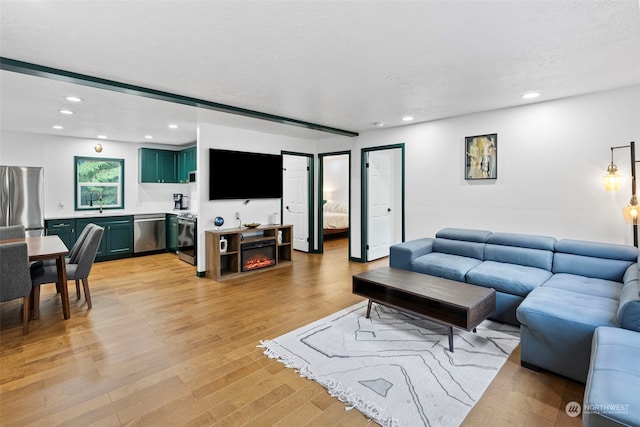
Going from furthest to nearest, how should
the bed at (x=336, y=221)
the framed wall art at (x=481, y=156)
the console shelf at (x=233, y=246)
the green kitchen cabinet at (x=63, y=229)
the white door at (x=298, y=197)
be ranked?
the bed at (x=336, y=221) < the white door at (x=298, y=197) < the green kitchen cabinet at (x=63, y=229) < the console shelf at (x=233, y=246) < the framed wall art at (x=481, y=156)

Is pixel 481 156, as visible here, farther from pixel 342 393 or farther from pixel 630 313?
pixel 342 393

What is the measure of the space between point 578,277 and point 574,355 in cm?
127

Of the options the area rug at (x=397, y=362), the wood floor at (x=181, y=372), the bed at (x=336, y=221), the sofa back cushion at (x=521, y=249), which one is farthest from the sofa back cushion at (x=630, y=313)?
the bed at (x=336, y=221)

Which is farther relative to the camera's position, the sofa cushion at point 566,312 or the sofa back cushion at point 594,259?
the sofa back cushion at point 594,259

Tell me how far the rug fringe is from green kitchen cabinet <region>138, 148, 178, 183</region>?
552cm

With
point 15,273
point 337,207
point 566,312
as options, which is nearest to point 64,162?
point 15,273

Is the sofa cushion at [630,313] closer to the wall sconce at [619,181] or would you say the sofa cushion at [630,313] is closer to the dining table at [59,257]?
the wall sconce at [619,181]

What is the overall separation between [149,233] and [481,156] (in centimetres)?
628

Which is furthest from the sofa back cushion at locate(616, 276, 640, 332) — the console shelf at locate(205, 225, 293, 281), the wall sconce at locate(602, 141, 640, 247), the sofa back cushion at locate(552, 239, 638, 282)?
the console shelf at locate(205, 225, 293, 281)

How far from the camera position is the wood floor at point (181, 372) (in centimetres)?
186

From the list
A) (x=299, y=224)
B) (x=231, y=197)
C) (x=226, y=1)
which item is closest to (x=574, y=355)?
(x=226, y=1)

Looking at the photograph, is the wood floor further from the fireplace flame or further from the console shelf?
the fireplace flame

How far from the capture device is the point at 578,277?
3037 mm

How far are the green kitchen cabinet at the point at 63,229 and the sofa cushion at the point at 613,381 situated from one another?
713cm
